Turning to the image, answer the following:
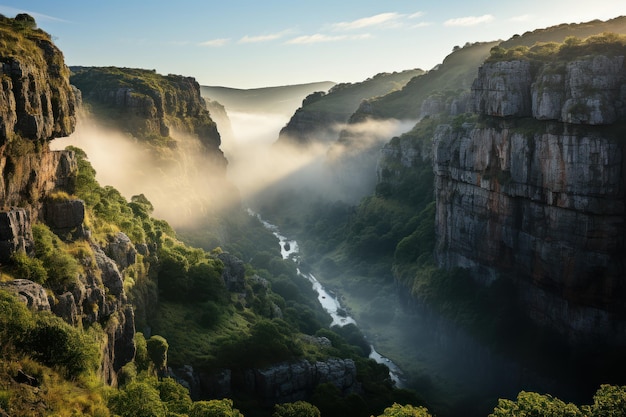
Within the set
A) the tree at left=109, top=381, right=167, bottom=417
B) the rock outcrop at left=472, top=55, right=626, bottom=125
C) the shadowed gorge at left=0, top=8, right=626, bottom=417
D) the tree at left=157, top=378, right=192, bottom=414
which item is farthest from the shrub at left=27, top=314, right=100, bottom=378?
the rock outcrop at left=472, top=55, right=626, bottom=125

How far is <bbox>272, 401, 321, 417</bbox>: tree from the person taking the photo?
59.5 metres

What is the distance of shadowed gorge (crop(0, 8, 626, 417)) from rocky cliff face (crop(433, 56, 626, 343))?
11.4 inches

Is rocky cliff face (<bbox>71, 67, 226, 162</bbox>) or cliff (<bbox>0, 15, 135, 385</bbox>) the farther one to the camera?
rocky cliff face (<bbox>71, 67, 226, 162</bbox>)

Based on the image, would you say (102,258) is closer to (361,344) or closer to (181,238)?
(361,344)

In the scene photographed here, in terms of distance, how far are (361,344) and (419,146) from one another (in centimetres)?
7747

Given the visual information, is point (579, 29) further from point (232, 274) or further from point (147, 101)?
point (232, 274)

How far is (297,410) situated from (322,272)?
331 feet

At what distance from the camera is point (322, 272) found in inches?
6334

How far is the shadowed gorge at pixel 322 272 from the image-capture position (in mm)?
40031

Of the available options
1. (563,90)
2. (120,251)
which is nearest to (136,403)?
(120,251)

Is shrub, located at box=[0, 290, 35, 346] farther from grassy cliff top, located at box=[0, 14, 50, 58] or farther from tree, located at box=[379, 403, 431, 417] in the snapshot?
tree, located at box=[379, 403, 431, 417]

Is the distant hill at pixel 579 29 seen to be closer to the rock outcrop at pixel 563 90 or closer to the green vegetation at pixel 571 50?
the green vegetation at pixel 571 50

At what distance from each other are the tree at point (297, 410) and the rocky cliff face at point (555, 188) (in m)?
44.8

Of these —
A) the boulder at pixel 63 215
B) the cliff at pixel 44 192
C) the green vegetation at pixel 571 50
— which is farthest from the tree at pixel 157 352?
Result: the green vegetation at pixel 571 50
